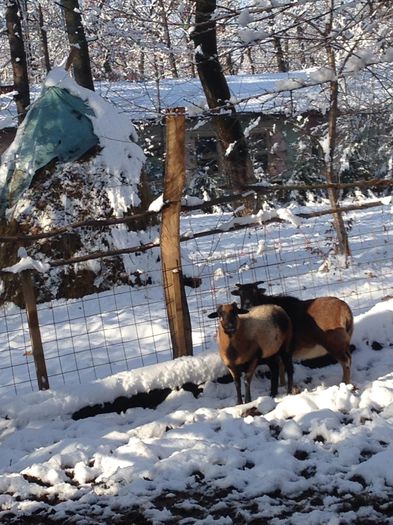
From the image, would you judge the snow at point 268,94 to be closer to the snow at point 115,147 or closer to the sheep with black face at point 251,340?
the snow at point 115,147

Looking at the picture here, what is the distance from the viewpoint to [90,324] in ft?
30.7

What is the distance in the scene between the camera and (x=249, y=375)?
6.40 m

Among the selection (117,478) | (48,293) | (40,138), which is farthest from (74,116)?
(117,478)

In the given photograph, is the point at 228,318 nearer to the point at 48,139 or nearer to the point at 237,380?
the point at 237,380

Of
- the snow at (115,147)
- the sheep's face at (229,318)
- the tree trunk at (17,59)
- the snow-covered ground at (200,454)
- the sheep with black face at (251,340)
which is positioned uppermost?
the tree trunk at (17,59)

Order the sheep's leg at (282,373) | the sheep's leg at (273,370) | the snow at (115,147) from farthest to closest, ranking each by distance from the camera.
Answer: the snow at (115,147) → the sheep's leg at (282,373) → the sheep's leg at (273,370)

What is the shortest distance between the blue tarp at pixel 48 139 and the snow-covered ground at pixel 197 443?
3293mm

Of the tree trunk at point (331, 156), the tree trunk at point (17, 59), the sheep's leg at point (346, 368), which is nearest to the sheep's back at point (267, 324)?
the sheep's leg at point (346, 368)

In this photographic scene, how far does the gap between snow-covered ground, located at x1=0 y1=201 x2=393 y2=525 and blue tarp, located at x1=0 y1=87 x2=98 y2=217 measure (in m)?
3.29

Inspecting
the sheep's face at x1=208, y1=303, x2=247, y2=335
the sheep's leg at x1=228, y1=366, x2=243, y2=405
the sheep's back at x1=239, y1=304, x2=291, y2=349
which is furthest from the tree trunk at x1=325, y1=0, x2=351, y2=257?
the sheep's leg at x1=228, y1=366, x2=243, y2=405

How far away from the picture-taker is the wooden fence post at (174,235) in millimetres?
6574

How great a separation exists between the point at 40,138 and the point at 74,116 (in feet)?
2.13

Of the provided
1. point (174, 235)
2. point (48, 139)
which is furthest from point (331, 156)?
point (174, 235)

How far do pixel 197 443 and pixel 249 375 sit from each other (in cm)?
153
